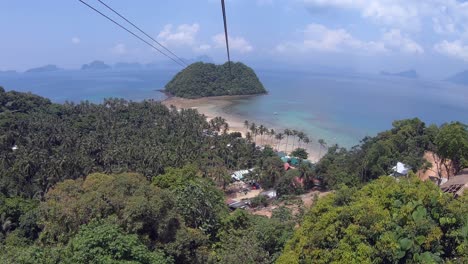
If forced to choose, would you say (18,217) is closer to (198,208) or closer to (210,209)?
(198,208)

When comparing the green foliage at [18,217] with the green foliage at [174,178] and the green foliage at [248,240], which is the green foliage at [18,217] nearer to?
the green foliage at [174,178]

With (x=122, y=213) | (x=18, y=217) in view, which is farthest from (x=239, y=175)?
(x=122, y=213)

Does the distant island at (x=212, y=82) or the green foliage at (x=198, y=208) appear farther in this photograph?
the distant island at (x=212, y=82)

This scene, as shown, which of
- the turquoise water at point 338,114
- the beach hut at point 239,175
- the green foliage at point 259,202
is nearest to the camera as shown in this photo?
the green foliage at point 259,202

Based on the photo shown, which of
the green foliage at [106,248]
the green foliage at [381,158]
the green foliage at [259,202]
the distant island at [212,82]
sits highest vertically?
the distant island at [212,82]

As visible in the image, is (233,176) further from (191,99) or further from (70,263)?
(191,99)

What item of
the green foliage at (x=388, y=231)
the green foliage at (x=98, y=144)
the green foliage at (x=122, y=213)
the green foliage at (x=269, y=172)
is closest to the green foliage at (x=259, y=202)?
the green foliage at (x=269, y=172)

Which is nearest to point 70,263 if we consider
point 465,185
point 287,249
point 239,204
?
point 287,249

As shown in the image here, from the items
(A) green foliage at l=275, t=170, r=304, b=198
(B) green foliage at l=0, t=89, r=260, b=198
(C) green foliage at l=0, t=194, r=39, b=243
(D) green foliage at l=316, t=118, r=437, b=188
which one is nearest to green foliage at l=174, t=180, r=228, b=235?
(C) green foliage at l=0, t=194, r=39, b=243
